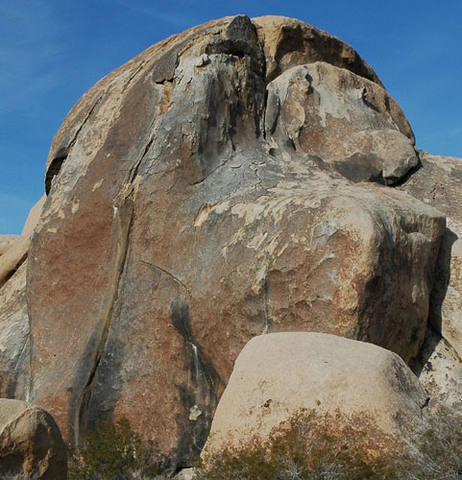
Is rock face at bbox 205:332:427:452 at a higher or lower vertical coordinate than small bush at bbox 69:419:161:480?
higher

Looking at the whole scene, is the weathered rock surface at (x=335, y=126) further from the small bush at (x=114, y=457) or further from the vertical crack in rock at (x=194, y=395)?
the small bush at (x=114, y=457)

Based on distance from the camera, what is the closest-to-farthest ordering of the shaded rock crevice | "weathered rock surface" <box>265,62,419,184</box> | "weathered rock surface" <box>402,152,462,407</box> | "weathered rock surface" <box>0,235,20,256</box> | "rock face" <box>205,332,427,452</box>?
1. "rock face" <box>205,332,427,452</box>
2. "weathered rock surface" <box>402,152,462,407</box>
3. "weathered rock surface" <box>265,62,419,184</box>
4. the shaded rock crevice
5. "weathered rock surface" <box>0,235,20,256</box>

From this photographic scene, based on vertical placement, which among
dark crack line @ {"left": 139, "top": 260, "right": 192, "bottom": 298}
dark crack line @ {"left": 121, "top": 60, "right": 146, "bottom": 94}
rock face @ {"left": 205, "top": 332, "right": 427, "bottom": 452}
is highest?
dark crack line @ {"left": 121, "top": 60, "right": 146, "bottom": 94}

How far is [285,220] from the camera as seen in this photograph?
4965 millimetres

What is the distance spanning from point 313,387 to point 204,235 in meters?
1.99

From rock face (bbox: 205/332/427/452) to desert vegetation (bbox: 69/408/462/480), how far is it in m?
0.05

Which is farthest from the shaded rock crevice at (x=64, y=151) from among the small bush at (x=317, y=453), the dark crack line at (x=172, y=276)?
the small bush at (x=317, y=453)

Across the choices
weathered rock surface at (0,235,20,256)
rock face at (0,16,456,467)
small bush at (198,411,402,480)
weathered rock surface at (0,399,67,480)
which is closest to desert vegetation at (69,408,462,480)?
small bush at (198,411,402,480)

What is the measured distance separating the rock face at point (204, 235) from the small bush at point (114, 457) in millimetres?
185

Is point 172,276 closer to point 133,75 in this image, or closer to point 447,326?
point 447,326

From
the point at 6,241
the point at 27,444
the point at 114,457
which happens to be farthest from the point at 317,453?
the point at 6,241

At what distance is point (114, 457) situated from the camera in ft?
15.7

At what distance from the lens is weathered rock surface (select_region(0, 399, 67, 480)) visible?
3404mm

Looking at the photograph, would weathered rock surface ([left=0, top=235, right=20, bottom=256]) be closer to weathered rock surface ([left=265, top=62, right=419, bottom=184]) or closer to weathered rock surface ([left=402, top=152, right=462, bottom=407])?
weathered rock surface ([left=265, top=62, right=419, bottom=184])
